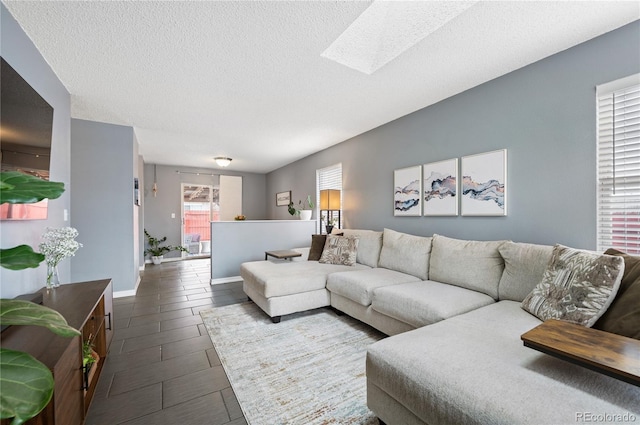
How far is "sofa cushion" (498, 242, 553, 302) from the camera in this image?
1.97 metres

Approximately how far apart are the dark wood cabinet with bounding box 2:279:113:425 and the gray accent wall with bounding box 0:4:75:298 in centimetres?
20

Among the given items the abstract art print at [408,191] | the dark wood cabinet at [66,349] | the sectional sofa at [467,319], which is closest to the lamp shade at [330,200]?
the abstract art print at [408,191]

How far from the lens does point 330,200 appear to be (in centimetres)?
446

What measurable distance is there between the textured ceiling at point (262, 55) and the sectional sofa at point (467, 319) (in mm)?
1597

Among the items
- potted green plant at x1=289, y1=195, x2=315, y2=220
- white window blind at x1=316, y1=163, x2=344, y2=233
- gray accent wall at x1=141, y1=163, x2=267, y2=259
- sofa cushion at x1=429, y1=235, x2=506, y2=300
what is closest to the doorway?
gray accent wall at x1=141, y1=163, x2=267, y2=259

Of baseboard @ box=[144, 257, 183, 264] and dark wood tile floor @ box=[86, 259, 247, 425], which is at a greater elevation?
baseboard @ box=[144, 257, 183, 264]

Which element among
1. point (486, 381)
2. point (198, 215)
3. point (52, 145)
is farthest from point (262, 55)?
point (198, 215)

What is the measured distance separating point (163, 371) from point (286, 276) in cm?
134

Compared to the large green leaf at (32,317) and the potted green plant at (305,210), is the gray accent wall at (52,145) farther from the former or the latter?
the potted green plant at (305,210)

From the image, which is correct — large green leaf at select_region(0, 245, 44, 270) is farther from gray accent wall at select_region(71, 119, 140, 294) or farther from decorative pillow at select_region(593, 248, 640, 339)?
gray accent wall at select_region(71, 119, 140, 294)

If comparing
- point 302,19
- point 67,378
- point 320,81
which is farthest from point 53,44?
point 67,378

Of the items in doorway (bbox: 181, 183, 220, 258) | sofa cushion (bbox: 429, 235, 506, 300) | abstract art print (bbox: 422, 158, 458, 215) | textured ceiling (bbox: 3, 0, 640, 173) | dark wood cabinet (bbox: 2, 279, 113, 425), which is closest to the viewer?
dark wood cabinet (bbox: 2, 279, 113, 425)

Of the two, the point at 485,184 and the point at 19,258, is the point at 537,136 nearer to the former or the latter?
the point at 485,184

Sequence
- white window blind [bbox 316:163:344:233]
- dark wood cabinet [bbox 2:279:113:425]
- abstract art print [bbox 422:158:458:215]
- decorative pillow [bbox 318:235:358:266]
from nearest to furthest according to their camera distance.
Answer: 1. dark wood cabinet [bbox 2:279:113:425]
2. abstract art print [bbox 422:158:458:215]
3. decorative pillow [bbox 318:235:358:266]
4. white window blind [bbox 316:163:344:233]
